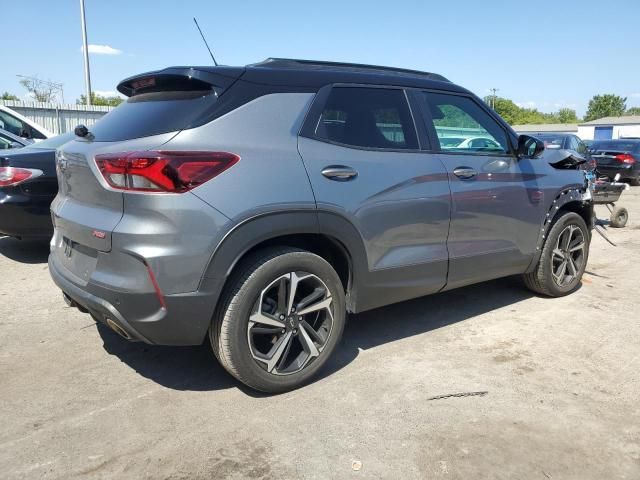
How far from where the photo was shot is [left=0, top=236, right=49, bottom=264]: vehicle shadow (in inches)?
253

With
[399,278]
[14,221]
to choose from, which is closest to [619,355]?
[399,278]

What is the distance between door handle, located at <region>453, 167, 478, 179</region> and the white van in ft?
25.1

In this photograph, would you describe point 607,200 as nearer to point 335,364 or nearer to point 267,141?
point 335,364

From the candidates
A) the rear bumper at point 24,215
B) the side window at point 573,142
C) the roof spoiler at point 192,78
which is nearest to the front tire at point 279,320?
the roof spoiler at point 192,78

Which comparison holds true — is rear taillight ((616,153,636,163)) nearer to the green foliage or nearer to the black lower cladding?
the black lower cladding

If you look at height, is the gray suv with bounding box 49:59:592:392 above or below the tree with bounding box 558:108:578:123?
below

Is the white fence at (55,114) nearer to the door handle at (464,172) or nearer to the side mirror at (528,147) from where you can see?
the side mirror at (528,147)

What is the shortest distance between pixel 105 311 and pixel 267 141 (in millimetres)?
1235

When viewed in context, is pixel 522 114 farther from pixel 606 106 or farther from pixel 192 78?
pixel 192 78

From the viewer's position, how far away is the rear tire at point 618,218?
9.48 metres

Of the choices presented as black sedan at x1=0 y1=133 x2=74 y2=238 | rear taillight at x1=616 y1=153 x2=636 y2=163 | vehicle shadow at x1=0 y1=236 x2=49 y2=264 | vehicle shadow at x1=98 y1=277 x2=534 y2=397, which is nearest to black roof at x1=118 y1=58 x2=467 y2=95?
vehicle shadow at x1=98 y1=277 x2=534 y2=397

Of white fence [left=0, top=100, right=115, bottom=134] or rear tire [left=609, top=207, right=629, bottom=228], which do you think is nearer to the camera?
rear tire [left=609, top=207, right=629, bottom=228]

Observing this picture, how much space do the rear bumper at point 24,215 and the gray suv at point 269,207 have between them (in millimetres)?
2619

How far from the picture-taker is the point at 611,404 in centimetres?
318
